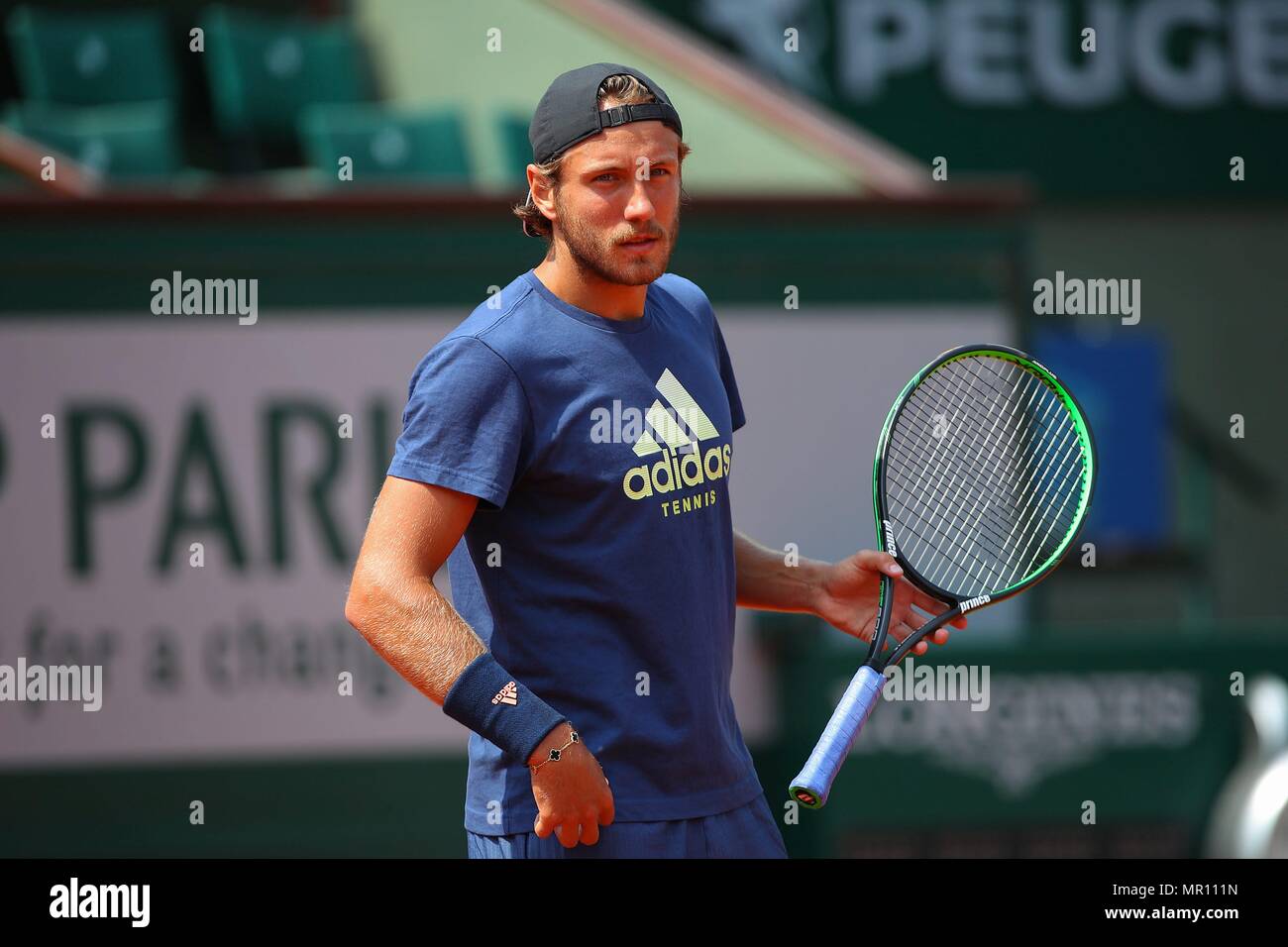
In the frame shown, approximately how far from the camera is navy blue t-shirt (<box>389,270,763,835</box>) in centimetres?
275

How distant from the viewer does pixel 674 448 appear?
2.83 metres

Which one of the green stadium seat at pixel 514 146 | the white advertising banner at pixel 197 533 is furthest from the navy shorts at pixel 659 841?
the green stadium seat at pixel 514 146

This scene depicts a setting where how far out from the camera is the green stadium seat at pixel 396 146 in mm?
7660

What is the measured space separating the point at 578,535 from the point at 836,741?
504 millimetres

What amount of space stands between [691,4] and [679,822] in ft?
25.6

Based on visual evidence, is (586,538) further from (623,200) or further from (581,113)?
(581,113)

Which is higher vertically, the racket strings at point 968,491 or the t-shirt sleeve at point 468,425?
the t-shirt sleeve at point 468,425

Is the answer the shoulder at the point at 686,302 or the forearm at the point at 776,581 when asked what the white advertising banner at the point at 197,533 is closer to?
the forearm at the point at 776,581

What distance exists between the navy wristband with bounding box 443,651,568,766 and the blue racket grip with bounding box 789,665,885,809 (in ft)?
1.29

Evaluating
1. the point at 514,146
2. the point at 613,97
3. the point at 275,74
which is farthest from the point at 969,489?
the point at 275,74

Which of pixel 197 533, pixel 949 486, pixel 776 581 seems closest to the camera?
pixel 776 581

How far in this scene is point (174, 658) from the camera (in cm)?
634
